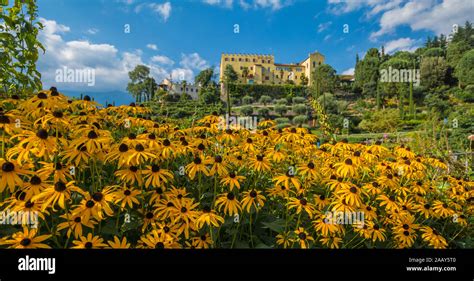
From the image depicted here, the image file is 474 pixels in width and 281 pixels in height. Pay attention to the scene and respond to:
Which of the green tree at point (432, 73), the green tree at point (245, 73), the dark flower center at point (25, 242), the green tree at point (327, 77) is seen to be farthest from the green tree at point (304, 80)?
the dark flower center at point (25, 242)

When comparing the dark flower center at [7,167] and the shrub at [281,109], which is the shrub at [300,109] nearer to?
the shrub at [281,109]

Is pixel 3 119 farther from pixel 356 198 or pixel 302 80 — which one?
pixel 302 80

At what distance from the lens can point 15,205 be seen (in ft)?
5.73

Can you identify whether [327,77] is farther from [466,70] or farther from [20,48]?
[20,48]

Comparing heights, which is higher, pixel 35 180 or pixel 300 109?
pixel 300 109

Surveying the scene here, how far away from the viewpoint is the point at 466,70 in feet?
153

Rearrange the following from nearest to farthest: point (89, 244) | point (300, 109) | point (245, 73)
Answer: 1. point (89, 244)
2. point (300, 109)
3. point (245, 73)

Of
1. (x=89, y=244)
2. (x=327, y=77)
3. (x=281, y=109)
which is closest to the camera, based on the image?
(x=89, y=244)

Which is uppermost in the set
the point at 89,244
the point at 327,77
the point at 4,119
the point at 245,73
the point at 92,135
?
the point at 245,73

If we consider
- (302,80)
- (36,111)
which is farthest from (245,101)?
(36,111)

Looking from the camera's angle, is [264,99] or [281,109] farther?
[264,99]

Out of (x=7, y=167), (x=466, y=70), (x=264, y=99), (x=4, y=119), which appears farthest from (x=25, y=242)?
(x=466, y=70)

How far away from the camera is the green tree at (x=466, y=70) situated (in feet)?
150

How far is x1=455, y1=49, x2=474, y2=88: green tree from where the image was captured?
45.7 m
